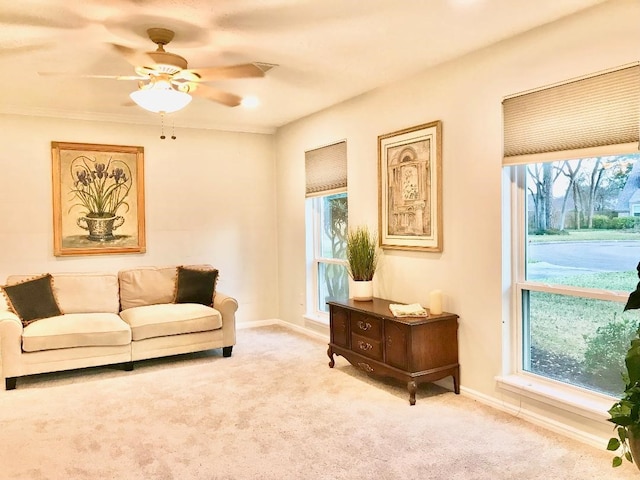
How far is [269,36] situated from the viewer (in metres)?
3.27

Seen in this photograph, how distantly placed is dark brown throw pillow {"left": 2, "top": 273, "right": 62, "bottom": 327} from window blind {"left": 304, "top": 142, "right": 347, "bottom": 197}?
2.84m

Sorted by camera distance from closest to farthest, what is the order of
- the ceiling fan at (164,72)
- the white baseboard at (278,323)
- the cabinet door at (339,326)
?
the ceiling fan at (164,72), the cabinet door at (339,326), the white baseboard at (278,323)

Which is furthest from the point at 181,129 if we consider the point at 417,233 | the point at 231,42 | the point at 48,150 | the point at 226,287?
the point at 417,233

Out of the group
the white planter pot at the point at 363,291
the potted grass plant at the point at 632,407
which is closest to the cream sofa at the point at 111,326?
the white planter pot at the point at 363,291

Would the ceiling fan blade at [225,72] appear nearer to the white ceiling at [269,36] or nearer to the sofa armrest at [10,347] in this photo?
the white ceiling at [269,36]

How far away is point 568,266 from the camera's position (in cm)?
322

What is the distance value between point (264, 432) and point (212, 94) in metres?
2.35

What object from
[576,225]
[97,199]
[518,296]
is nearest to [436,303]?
[518,296]

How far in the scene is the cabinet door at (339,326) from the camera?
4297 mm

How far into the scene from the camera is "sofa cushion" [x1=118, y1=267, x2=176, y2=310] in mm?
5254

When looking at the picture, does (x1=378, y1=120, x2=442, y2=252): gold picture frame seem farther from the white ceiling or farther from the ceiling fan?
the ceiling fan

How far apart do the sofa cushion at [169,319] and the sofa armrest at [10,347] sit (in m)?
0.90

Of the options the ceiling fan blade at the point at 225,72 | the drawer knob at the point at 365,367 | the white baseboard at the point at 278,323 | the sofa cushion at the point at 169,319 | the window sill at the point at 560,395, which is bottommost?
the white baseboard at the point at 278,323

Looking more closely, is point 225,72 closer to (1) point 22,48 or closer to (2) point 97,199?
(1) point 22,48
